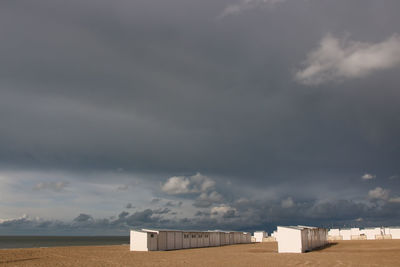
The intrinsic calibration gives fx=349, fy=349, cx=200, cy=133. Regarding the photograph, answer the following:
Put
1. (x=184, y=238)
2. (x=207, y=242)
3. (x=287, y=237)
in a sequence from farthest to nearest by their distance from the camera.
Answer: (x=207, y=242), (x=184, y=238), (x=287, y=237)

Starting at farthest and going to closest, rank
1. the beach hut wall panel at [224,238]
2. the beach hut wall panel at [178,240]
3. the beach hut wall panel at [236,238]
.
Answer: the beach hut wall panel at [236,238] → the beach hut wall panel at [224,238] → the beach hut wall panel at [178,240]

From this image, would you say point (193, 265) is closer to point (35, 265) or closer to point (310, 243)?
point (35, 265)

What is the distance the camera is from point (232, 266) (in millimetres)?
28156

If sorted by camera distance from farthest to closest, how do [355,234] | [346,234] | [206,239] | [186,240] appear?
[346,234] < [355,234] < [206,239] < [186,240]

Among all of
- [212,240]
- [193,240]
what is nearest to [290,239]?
[193,240]

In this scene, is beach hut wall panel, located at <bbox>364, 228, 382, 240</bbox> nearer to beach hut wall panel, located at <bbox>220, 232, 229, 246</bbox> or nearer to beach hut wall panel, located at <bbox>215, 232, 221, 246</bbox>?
beach hut wall panel, located at <bbox>220, 232, 229, 246</bbox>

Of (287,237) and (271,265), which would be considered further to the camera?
(287,237)

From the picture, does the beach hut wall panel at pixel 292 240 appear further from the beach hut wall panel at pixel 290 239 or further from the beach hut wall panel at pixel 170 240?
the beach hut wall panel at pixel 170 240

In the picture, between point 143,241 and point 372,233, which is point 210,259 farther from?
point 372,233

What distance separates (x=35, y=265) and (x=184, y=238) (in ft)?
93.3

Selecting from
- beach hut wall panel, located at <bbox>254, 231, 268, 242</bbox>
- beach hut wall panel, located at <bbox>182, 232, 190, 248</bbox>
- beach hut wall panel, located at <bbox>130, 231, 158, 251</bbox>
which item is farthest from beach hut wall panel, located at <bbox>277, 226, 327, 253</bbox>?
beach hut wall panel, located at <bbox>254, 231, 268, 242</bbox>

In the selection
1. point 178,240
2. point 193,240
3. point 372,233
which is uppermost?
point 178,240

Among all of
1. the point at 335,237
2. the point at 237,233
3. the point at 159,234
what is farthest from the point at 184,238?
the point at 335,237

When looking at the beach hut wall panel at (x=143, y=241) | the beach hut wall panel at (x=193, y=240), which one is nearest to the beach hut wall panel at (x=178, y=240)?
the beach hut wall panel at (x=193, y=240)
